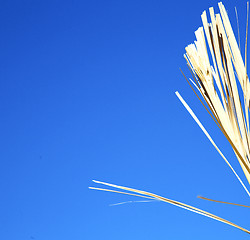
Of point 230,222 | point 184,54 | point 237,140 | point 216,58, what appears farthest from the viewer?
point 184,54

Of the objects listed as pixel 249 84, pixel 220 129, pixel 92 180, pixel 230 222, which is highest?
pixel 249 84

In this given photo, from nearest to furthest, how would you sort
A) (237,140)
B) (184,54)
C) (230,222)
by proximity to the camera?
(230,222) → (237,140) → (184,54)

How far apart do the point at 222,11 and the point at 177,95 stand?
34cm

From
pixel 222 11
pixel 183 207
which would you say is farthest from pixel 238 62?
pixel 183 207

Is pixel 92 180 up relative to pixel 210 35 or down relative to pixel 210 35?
down

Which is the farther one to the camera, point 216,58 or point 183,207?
point 216,58

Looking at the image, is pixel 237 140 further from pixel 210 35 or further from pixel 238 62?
pixel 210 35

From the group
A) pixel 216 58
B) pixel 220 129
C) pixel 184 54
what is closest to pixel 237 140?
pixel 220 129

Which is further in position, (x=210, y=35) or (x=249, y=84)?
(x=210, y=35)

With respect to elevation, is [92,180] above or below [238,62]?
below

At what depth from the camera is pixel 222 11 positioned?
1234 mm

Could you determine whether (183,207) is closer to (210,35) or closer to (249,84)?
(249,84)

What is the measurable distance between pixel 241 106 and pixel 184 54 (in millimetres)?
319

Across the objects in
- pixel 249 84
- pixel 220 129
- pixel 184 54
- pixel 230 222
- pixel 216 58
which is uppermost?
pixel 184 54
